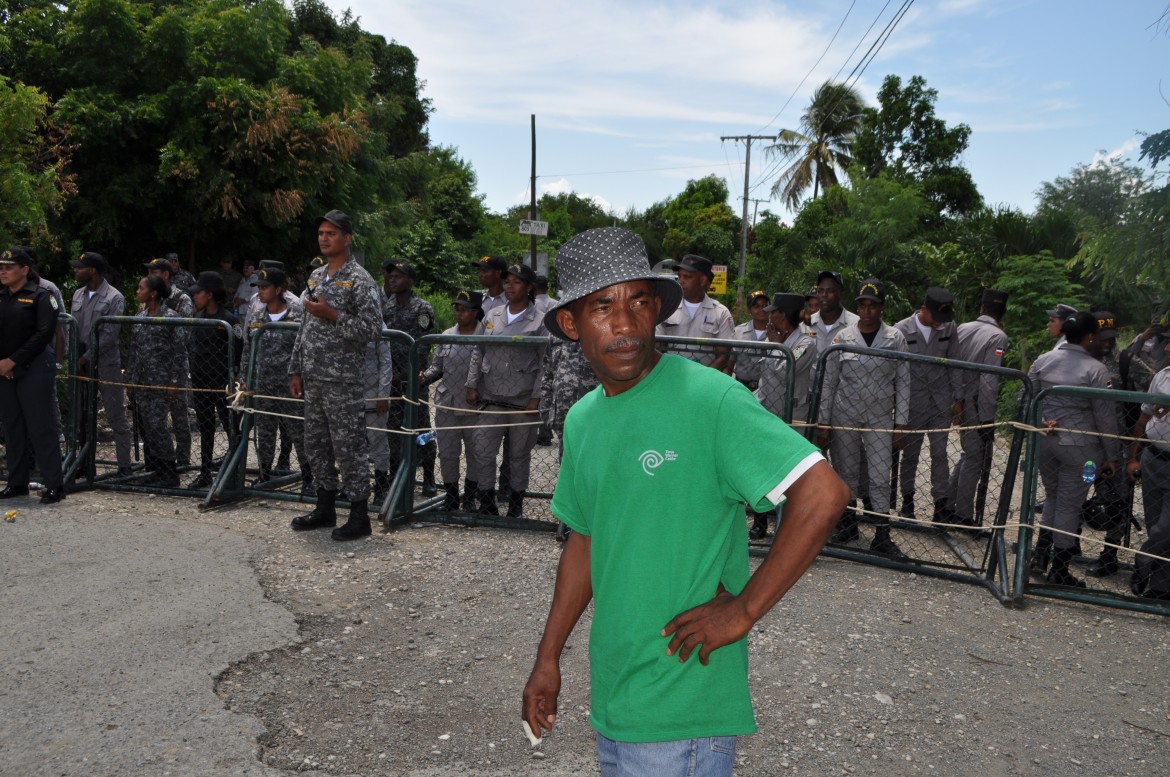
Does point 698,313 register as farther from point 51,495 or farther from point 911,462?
point 51,495

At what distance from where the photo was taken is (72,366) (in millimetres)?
7980

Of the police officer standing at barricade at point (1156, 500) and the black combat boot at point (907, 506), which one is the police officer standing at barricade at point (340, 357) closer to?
the black combat boot at point (907, 506)

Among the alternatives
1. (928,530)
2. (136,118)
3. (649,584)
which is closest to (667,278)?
(649,584)

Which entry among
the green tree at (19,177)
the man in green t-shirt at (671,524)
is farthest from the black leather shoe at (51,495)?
the man in green t-shirt at (671,524)

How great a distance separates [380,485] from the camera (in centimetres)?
773

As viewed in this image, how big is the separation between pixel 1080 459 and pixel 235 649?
520cm

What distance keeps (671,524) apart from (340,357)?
4.78 m

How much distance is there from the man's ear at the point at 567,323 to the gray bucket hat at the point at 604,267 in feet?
0.05

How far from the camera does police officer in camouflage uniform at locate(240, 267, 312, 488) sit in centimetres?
783

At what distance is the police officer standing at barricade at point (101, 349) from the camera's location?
26.6 feet

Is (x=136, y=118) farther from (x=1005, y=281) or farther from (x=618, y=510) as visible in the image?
(x=618, y=510)

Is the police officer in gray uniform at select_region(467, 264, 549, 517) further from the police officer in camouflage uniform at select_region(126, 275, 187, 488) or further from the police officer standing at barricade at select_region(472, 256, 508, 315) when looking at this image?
the police officer in camouflage uniform at select_region(126, 275, 187, 488)

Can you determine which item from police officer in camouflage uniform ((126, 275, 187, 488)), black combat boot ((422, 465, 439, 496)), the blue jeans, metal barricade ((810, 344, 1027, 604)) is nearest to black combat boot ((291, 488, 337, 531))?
black combat boot ((422, 465, 439, 496))

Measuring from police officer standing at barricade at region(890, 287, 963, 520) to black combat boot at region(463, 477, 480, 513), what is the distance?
11.0ft
